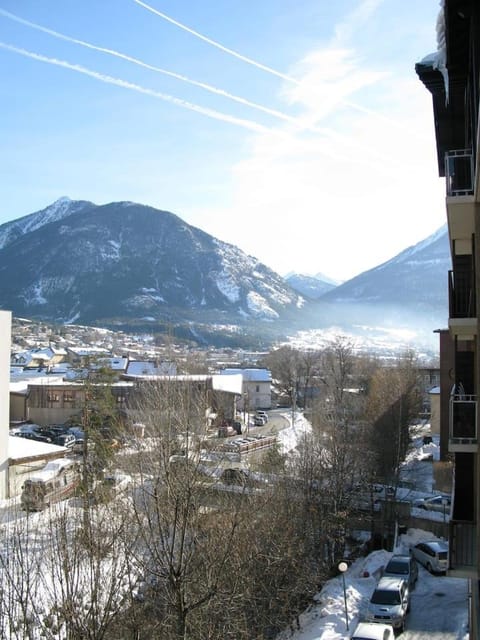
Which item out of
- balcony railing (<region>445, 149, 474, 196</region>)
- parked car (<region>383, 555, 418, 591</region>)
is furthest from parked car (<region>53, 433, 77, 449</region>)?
balcony railing (<region>445, 149, 474, 196</region>)

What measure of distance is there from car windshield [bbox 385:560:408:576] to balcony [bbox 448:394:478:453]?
12.3 metres

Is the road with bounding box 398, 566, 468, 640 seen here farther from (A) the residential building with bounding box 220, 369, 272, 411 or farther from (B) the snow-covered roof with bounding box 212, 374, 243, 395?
(A) the residential building with bounding box 220, 369, 272, 411

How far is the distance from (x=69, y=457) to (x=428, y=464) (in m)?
21.6

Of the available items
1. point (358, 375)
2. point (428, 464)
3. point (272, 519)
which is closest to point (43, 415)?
point (358, 375)

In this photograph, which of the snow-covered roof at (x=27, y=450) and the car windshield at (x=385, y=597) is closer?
the car windshield at (x=385, y=597)

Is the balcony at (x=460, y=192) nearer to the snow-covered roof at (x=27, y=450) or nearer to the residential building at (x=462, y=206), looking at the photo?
the residential building at (x=462, y=206)

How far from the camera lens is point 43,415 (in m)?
60.2

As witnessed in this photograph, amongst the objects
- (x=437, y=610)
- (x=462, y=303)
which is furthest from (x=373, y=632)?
(x=462, y=303)

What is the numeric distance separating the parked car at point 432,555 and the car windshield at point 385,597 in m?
4.17

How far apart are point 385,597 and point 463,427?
10.7m

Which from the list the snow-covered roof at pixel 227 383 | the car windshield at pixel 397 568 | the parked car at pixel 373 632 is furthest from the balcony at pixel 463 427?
the snow-covered roof at pixel 227 383

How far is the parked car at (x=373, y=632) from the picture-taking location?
46.4 ft

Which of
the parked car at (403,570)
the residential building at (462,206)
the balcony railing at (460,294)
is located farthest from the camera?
the parked car at (403,570)

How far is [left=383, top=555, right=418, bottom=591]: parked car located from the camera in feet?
60.5
